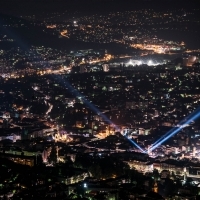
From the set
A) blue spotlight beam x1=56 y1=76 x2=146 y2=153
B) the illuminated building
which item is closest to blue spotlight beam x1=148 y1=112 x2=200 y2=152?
blue spotlight beam x1=56 y1=76 x2=146 y2=153

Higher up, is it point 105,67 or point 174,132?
point 105,67

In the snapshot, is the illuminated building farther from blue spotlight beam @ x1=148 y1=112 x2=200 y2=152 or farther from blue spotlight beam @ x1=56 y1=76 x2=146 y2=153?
blue spotlight beam @ x1=148 y1=112 x2=200 y2=152

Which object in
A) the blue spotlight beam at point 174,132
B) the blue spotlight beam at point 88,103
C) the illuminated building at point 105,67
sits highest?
the illuminated building at point 105,67

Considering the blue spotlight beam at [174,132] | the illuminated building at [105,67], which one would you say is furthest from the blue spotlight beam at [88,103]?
the illuminated building at [105,67]

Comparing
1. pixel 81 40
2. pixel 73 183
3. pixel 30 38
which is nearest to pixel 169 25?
pixel 81 40

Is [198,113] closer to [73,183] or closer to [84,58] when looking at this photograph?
[73,183]

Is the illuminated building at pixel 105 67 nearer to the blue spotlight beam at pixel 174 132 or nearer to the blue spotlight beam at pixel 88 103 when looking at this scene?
the blue spotlight beam at pixel 88 103

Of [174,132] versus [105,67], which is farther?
[105,67]

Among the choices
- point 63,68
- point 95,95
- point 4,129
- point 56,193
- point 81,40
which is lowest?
point 56,193

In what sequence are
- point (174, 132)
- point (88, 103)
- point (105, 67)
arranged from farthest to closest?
point (105, 67) → point (88, 103) → point (174, 132)

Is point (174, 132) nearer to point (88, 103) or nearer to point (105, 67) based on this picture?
point (88, 103)

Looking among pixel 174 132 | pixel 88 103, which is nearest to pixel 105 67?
pixel 88 103
